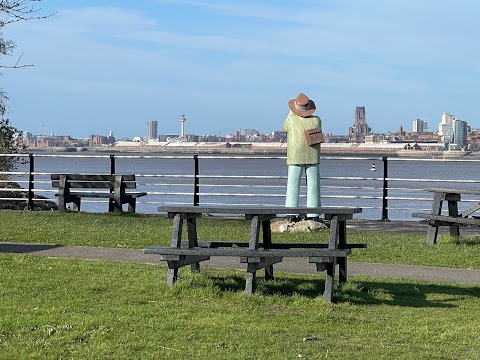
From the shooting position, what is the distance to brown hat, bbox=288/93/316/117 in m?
17.0

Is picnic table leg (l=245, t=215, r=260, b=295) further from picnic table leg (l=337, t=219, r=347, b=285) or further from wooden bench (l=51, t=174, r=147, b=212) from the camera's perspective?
wooden bench (l=51, t=174, r=147, b=212)

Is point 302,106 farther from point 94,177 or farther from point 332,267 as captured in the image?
point 332,267

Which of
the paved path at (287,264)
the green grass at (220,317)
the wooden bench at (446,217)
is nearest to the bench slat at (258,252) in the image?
the green grass at (220,317)

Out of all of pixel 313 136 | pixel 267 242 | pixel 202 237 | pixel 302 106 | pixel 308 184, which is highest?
pixel 302 106

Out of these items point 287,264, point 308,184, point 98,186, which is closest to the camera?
point 287,264

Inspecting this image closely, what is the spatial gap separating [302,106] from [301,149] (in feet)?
2.47

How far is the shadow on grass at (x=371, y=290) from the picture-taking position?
923cm

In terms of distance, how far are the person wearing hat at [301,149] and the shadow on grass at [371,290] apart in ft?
22.3

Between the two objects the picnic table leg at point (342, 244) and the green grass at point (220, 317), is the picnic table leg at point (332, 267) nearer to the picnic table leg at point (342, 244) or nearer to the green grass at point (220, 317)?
the green grass at point (220, 317)

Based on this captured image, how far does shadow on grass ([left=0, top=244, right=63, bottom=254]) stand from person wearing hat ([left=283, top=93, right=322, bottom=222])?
17.3 ft

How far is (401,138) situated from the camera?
115 meters

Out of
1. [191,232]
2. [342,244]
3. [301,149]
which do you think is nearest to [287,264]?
[342,244]

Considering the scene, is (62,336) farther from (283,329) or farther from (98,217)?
(98,217)

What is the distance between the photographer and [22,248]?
507 inches
